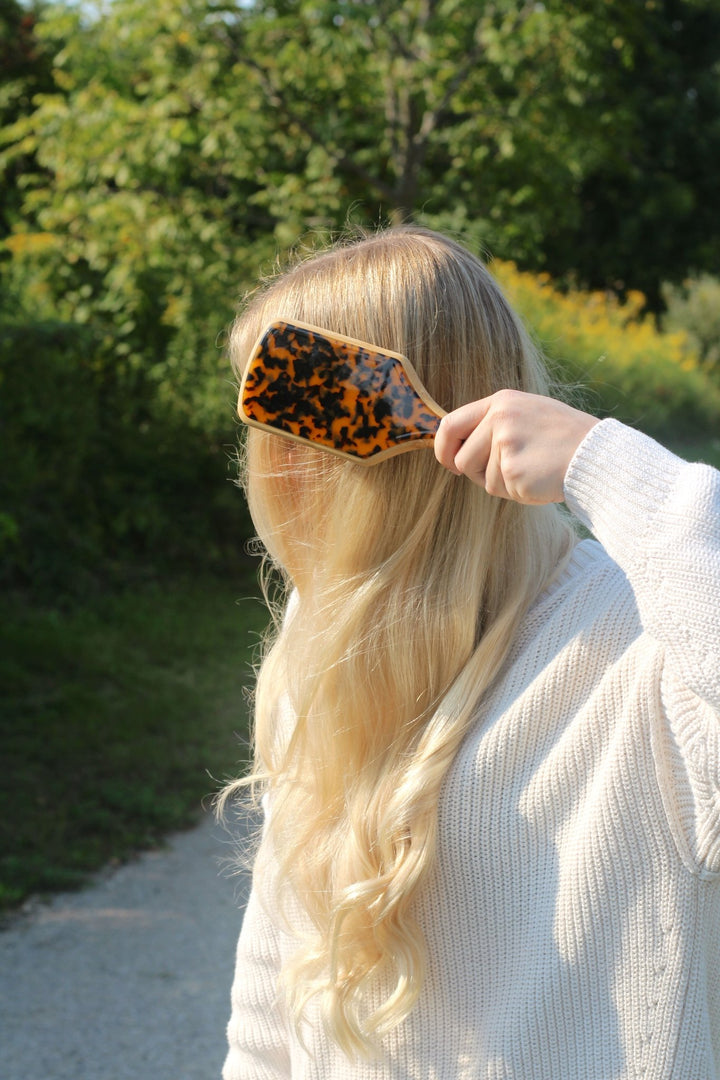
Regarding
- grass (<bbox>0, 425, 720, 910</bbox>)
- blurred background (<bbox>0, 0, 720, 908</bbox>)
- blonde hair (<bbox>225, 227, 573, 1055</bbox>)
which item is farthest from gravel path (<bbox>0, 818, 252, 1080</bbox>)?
blonde hair (<bbox>225, 227, 573, 1055</bbox>)

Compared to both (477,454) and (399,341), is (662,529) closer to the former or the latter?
(477,454)

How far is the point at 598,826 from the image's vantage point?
1088 millimetres

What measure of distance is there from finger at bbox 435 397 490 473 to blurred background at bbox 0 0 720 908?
4.18m

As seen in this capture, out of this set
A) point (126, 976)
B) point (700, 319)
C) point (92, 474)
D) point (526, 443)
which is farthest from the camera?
point (700, 319)

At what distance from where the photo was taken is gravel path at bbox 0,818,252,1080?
3029 millimetres

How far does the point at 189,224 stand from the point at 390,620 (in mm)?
6436

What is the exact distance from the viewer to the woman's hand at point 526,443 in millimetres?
1062

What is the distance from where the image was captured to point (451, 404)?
1.24 m

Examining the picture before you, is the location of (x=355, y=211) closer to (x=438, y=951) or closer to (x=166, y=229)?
(x=166, y=229)

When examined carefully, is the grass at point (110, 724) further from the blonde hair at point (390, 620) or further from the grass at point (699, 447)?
the grass at point (699, 447)

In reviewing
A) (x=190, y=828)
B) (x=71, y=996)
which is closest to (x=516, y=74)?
(x=190, y=828)

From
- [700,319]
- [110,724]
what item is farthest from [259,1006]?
[700,319]

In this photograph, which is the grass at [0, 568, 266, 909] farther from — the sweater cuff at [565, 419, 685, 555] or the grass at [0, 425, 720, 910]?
the sweater cuff at [565, 419, 685, 555]

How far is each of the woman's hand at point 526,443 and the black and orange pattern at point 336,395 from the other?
0.34 feet
